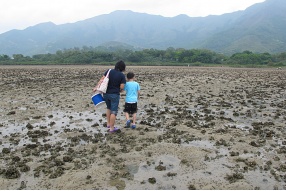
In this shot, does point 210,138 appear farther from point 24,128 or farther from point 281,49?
point 281,49

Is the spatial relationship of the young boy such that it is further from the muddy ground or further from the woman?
the muddy ground

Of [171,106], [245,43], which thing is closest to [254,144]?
[171,106]

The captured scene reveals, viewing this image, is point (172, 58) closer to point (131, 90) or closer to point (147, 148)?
point (131, 90)

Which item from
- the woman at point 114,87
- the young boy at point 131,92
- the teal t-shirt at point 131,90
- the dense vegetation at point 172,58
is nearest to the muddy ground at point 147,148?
the woman at point 114,87

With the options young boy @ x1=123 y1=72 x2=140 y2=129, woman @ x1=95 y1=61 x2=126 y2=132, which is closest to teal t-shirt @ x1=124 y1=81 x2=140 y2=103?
young boy @ x1=123 y1=72 x2=140 y2=129

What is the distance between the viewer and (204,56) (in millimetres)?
81625

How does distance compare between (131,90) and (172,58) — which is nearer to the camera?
(131,90)

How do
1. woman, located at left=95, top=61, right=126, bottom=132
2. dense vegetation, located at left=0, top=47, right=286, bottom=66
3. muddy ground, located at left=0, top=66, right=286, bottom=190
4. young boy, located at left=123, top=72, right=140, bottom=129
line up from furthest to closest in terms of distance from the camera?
dense vegetation, located at left=0, top=47, right=286, bottom=66
young boy, located at left=123, top=72, right=140, bottom=129
woman, located at left=95, top=61, right=126, bottom=132
muddy ground, located at left=0, top=66, right=286, bottom=190

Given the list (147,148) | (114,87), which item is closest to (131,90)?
(114,87)

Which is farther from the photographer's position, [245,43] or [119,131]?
[245,43]

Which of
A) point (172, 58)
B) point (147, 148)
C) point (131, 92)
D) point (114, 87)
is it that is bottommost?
point (147, 148)

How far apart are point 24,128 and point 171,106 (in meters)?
6.85

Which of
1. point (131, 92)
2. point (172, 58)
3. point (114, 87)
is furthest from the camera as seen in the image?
point (172, 58)

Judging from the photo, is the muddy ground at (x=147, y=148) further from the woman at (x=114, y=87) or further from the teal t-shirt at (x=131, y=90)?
the teal t-shirt at (x=131, y=90)
